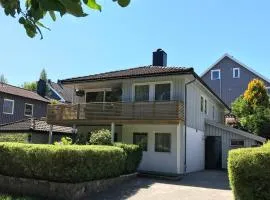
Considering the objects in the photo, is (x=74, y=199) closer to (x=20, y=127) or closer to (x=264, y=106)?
(x=20, y=127)

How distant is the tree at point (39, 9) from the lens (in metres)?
2.09

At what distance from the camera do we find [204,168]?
2878cm

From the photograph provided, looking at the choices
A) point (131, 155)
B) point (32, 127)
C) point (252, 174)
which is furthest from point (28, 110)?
point (252, 174)

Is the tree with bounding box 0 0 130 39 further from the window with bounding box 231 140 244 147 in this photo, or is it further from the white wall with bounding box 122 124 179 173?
A: the window with bounding box 231 140 244 147

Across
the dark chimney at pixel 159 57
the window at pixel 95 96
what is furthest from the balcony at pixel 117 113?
the dark chimney at pixel 159 57

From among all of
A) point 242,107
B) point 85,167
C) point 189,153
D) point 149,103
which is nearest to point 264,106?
point 242,107

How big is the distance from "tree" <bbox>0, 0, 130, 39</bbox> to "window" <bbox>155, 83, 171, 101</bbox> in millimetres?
21112

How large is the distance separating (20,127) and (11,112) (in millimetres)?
6440

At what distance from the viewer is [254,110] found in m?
35.0

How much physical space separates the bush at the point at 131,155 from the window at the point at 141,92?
493 cm

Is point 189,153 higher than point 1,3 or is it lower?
lower

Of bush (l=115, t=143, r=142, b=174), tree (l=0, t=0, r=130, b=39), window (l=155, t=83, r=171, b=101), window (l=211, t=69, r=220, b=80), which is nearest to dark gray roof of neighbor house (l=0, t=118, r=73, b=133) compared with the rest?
window (l=155, t=83, r=171, b=101)

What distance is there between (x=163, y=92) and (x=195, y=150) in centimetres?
518

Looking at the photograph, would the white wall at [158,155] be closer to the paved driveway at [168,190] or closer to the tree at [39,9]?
the paved driveway at [168,190]
